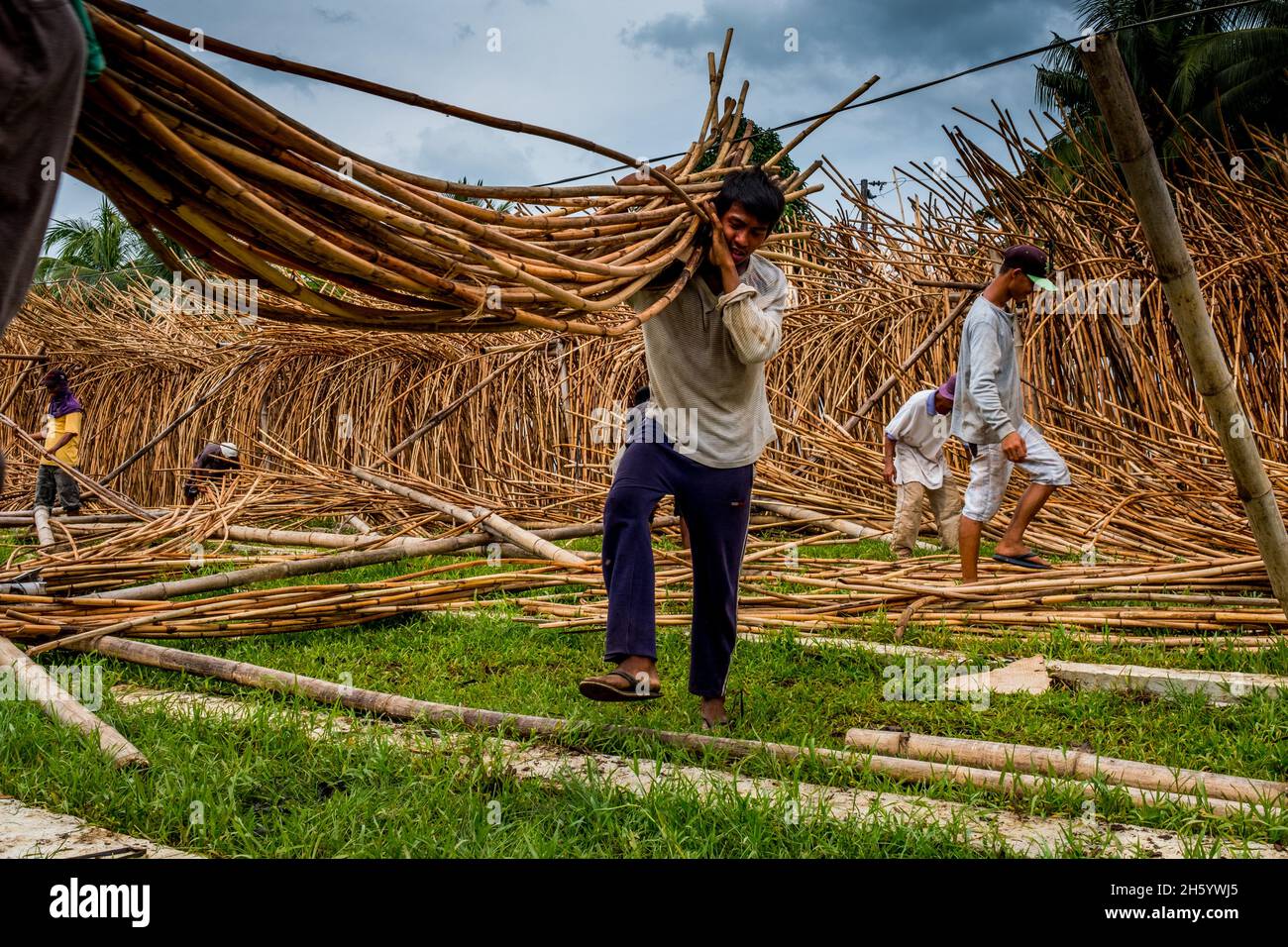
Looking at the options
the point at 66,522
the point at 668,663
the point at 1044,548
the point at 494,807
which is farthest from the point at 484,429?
the point at 494,807

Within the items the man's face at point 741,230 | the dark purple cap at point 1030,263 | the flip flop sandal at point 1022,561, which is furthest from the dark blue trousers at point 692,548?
the flip flop sandal at point 1022,561

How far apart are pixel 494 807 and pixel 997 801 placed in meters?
1.19

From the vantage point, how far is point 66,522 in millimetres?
8609

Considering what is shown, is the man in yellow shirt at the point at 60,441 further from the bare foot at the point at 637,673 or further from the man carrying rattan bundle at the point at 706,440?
the bare foot at the point at 637,673

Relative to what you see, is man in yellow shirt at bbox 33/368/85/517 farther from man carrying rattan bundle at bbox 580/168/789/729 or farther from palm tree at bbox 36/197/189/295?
palm tree at bbox 36/197/189/295

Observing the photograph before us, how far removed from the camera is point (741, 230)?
2984 mm

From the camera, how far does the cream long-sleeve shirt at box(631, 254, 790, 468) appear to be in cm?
310

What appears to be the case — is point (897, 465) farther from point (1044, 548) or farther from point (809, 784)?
point (809, 784)

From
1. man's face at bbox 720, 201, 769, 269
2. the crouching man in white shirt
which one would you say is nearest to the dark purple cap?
the crouching man in white shirt

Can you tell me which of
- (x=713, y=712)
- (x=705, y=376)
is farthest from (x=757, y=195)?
(x=713, y=712)

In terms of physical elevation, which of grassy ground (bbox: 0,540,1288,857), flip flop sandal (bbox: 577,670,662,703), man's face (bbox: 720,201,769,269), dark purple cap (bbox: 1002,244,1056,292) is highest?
dark purple cap (bbox: 1002,244,1056,292)

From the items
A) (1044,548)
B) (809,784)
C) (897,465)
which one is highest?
(897,465)

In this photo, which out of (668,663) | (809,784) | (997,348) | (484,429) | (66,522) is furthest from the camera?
(484,429)

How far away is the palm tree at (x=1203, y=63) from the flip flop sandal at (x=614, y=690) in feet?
65.7
